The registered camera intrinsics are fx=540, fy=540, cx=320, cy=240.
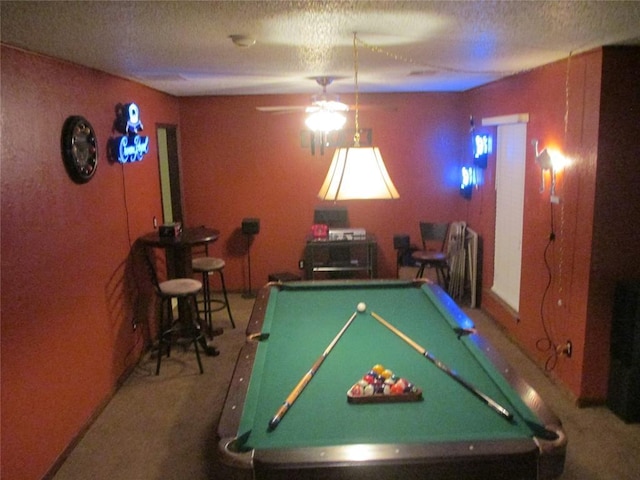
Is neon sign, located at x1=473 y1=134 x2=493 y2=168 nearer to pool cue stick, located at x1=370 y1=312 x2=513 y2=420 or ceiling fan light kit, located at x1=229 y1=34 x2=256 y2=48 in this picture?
pool cue stick, located at x1=370 y1=312 x2=513 y2=420

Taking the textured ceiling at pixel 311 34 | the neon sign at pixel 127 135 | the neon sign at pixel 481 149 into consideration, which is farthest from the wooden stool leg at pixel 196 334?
the neon sign at pixel 481 149

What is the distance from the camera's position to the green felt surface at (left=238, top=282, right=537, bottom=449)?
6.32 feet

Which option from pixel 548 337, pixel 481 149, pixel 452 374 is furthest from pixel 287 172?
pixel 452 374

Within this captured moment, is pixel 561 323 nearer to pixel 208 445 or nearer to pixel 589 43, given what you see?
pixel 589 43

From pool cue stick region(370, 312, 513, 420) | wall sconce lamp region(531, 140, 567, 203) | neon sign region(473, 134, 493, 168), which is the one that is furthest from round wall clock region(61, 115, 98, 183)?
neon sign region(473, 134, 493, 168)

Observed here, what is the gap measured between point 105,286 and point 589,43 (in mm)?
3471

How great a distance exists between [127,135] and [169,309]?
1.63 metres

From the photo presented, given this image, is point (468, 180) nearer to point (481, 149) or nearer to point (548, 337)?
point (481, 149)

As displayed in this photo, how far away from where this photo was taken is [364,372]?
2422 mm

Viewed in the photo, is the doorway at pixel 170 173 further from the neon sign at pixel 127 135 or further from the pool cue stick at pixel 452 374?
the pool cue stick at pixel 452 374

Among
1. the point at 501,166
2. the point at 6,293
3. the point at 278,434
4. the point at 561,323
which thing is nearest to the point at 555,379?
the point at 561,323

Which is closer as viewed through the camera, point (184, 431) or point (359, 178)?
point (359, 178)

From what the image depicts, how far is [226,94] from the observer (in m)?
6.08

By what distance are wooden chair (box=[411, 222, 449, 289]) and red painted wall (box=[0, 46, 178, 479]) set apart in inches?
116
